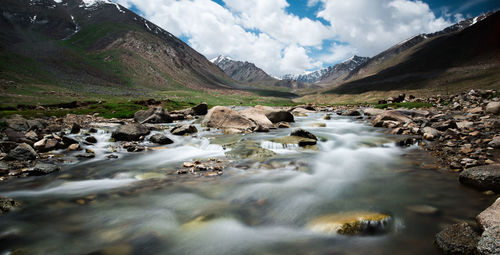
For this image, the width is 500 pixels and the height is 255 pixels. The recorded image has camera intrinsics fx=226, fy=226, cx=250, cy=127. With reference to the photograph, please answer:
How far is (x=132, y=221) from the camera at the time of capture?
551 centimetres

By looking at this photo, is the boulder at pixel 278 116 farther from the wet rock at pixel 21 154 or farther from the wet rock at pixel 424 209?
the wet rock at pixel 424 209

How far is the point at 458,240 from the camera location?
151 inches

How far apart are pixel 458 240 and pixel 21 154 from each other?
15.2 metres

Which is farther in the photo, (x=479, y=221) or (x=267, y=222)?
(x=267, y=222)

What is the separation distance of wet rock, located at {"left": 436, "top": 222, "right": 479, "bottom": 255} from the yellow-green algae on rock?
40.3 inches

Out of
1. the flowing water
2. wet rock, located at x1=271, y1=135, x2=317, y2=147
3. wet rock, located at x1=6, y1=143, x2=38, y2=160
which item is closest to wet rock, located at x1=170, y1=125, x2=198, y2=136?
the flowing water

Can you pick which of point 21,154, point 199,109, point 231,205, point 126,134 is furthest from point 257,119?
point 199,109

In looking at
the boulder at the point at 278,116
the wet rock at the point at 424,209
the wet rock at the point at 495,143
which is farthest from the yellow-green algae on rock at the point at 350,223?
the boulder at the point at 278,116

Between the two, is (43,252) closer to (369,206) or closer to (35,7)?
(369,206)

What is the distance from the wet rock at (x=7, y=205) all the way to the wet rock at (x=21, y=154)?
5.28 meters

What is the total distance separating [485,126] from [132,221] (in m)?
19.7

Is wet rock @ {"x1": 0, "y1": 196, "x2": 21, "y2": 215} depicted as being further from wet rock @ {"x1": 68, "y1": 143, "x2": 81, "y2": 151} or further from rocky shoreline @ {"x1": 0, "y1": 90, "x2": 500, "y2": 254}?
wet rock @ {"x1": 68, "y1": 143, "x2": 81, "y2": 151}

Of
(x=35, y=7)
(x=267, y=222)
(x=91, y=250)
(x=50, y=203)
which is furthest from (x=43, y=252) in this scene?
(x=35, y=7)

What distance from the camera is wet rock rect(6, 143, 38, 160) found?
32.7 feet
